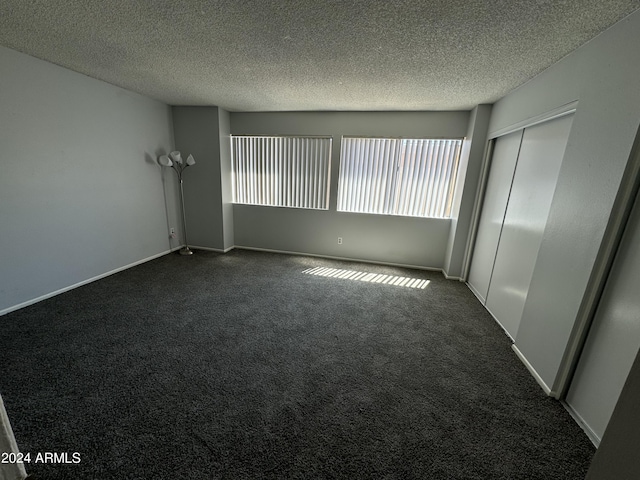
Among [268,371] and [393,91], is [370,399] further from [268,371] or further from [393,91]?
[393,91]

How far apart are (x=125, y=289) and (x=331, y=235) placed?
298cm

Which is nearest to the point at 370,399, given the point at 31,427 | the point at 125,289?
the point at 31,427

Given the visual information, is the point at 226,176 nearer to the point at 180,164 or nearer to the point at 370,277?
the point at 180,164

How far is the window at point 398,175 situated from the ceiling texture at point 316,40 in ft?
2.92

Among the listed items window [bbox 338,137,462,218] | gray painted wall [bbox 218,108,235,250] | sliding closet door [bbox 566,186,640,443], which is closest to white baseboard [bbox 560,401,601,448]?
sliding closet door [bbox 566,186,640,443]

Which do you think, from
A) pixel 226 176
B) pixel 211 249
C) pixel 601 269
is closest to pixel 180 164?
pixel 226 176

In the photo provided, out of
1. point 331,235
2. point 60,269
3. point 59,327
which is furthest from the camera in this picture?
point 331,235

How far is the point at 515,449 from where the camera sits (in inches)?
53.6

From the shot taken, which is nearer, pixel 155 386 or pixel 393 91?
pixel 155 386

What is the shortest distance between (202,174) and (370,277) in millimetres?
3303

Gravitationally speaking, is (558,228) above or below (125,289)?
above

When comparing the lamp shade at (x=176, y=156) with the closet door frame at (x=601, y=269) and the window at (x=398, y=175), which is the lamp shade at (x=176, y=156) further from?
the closet door frame at (x=601, y=269)

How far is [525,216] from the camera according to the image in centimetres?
231

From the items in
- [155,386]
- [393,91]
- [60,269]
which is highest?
[393,91]
